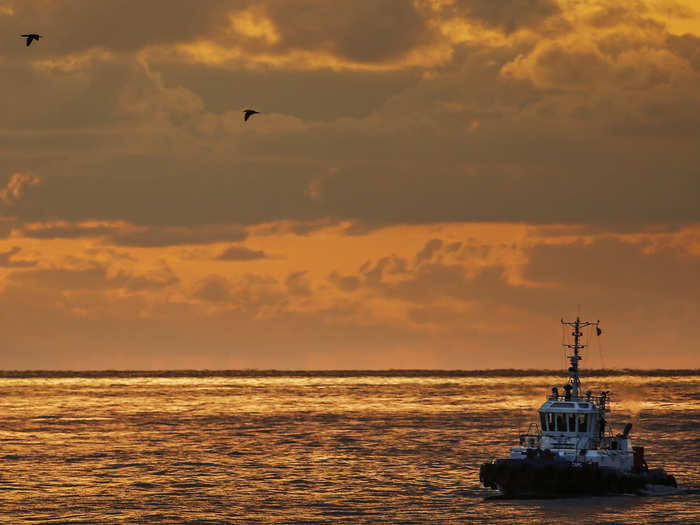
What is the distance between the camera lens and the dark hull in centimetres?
7769

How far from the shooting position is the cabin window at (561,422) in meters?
81.6

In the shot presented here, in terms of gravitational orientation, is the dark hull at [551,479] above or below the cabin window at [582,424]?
below

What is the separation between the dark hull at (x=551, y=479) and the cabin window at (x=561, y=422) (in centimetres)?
360

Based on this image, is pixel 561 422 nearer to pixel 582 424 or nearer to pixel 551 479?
pixel 582 424

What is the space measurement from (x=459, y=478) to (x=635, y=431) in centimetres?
5543

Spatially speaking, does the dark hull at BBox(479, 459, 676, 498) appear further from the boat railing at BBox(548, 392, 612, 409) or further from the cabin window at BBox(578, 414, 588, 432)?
the boat railing at BBox(548, 392, 612, 409)

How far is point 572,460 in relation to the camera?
79.5 m

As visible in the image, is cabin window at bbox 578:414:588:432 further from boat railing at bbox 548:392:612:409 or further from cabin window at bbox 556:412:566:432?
boat railing at bbox 548:392:612:409

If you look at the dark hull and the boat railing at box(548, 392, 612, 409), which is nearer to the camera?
the dark hull

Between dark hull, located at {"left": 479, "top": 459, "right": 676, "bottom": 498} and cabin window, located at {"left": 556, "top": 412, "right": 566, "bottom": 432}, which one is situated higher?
cabin window, located at {"left": 556, "top": 412, "right": 566, "bottom": 432}

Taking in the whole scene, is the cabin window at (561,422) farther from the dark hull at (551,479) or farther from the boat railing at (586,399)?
the dark hull at (551,479)

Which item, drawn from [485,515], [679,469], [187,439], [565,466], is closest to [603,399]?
[565,466]

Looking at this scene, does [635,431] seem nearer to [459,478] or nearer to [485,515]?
[459,478]

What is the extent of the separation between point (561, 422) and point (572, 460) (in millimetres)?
3029
